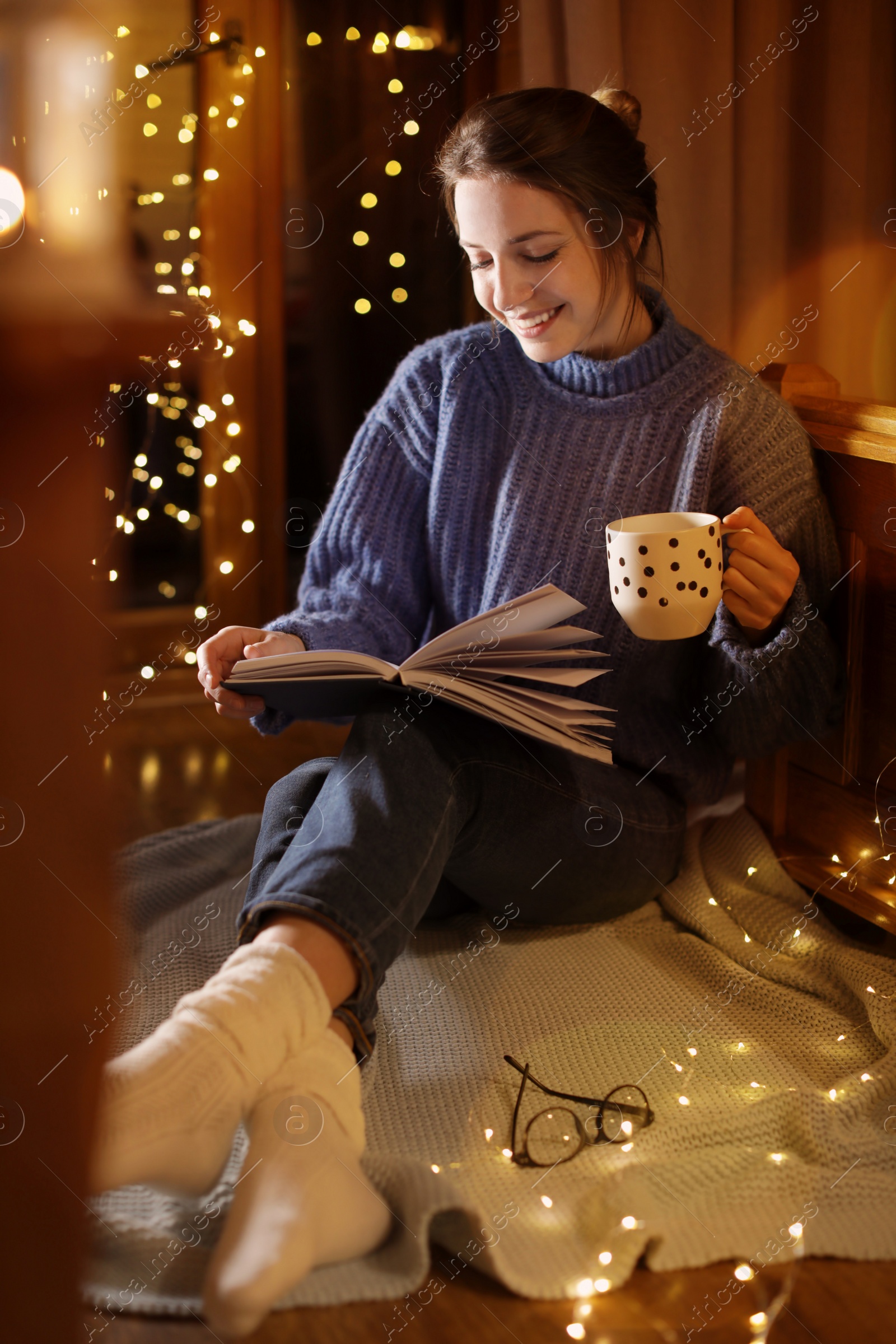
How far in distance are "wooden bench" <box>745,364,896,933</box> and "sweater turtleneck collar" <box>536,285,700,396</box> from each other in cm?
14

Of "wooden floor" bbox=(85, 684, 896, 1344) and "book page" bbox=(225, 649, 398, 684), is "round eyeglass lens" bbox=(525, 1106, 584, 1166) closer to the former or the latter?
"wooden floor" bbox=(85, 684, 896, 1344)

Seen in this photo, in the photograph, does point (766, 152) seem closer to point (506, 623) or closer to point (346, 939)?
point (506, 623)

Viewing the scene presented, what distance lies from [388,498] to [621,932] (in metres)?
0.53

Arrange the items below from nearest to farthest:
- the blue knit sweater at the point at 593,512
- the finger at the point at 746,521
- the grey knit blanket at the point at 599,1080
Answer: the grey knit blanket at the point at 599,1080, the finger at the point at 746,521, the blue knit sweater at the point at 593,512

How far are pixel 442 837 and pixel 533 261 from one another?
555 millimetres

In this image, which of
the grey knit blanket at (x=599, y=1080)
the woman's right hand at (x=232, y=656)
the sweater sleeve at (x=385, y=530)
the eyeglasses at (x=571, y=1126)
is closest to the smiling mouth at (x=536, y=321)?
the sweater sleeve at (x=385, y=530)

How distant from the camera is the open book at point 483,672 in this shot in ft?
2.92

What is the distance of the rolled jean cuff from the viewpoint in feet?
2.51

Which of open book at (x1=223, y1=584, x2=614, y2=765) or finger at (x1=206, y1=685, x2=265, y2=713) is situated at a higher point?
open book at (x1=223, y1=584, x2=614, y2=765)

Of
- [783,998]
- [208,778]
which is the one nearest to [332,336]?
[208,778]

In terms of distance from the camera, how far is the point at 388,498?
1.21m

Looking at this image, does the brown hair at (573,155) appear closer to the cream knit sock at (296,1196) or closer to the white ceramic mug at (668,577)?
the white ceramic mug at (668,577)

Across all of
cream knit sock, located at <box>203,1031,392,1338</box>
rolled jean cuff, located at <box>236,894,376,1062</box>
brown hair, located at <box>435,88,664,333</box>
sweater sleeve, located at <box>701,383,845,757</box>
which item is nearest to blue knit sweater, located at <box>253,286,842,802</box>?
sweater sleeve, located at <box>701,383,845,757</box>

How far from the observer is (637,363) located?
1.12 metres
